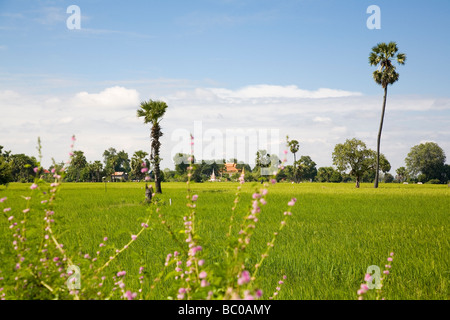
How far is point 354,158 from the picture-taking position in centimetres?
6912

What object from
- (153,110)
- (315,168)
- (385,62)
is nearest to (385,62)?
(385,62)

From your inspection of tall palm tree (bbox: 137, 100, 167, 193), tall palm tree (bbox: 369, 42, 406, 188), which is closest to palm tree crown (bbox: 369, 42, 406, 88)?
tall palm tree (bbox: 369, 42, 406, 188)

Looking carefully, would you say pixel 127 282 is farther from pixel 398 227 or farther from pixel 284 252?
pixel 398 227

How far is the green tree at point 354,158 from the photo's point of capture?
68.8 m

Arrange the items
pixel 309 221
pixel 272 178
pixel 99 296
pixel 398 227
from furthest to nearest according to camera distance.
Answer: pixel 309 221 → pixel 398 227 → pixel 99 296 → pixel 272 178

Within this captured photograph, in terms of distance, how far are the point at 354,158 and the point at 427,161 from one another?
9192 centimetres

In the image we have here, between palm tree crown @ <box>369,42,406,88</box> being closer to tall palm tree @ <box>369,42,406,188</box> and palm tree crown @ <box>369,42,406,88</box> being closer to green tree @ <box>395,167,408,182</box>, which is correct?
tall palm tree @ <box>369,42,406,188</box>

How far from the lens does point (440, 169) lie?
140 meters

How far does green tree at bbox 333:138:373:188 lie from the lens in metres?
68.8

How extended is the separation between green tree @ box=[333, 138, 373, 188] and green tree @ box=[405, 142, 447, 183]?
80.0 m

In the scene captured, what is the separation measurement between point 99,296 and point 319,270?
209 inches

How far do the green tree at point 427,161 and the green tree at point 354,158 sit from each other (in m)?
80.0

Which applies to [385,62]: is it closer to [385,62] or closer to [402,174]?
[385,62]
